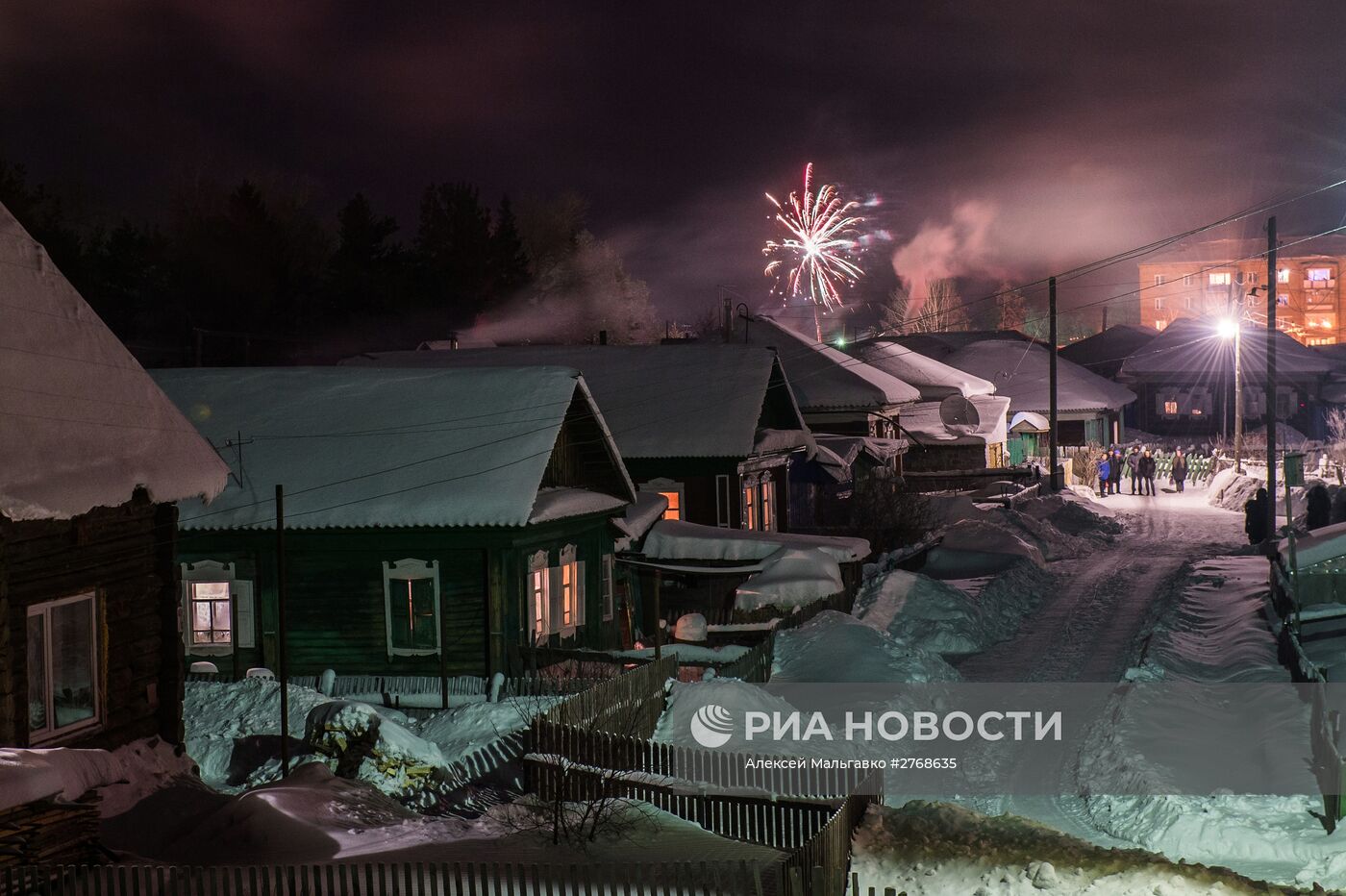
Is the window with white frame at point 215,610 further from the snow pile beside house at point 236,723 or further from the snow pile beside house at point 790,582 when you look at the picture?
the snow pile beside house at point 790,582

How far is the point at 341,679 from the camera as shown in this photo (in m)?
21.9

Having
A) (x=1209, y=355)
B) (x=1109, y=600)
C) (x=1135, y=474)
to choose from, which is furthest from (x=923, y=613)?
(x=1209, y=355)

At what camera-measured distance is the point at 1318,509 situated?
34812mm

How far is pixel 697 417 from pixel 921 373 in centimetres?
3287

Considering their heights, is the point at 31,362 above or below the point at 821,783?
above

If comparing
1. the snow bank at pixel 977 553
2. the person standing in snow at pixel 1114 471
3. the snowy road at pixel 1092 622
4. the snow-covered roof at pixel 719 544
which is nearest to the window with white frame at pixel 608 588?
the snow-covered roof at pixel 719 544

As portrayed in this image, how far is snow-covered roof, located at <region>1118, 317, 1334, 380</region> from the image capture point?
82000 millimetres

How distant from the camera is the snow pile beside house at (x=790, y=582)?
25734 millimetres

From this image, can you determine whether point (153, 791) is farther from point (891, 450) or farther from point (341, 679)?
point (891, 450)

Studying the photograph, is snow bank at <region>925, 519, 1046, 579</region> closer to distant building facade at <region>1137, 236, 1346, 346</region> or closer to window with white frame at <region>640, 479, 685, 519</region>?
window with white frame at <region>640, 479, 685, 519</region>

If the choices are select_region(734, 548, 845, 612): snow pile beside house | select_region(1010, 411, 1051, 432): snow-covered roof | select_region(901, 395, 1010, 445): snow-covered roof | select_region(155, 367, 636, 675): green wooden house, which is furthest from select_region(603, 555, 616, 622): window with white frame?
select_region(1010, 411, 1051, 432): snow-covered roof

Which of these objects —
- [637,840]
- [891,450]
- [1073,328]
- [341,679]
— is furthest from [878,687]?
[1073,328]

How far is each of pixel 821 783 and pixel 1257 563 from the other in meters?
21.7

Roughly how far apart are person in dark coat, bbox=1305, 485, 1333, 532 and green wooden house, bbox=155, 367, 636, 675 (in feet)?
69.4
